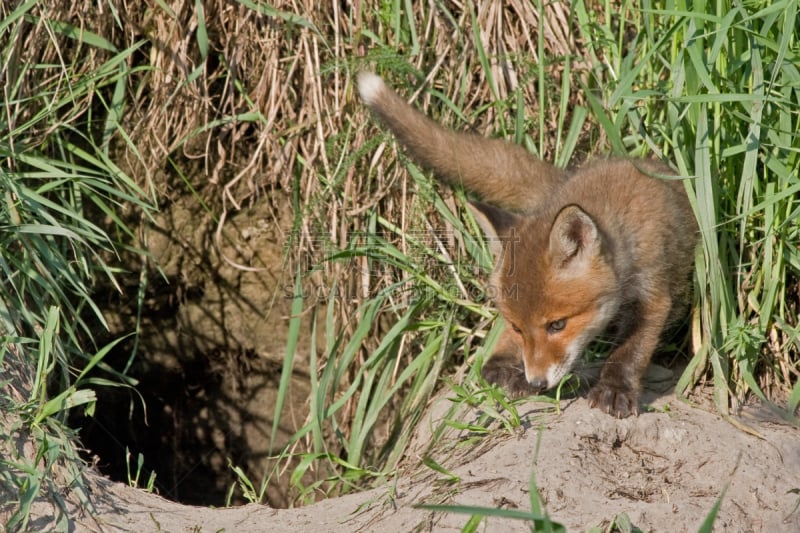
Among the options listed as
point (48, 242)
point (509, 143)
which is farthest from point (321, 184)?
point (48, 242)

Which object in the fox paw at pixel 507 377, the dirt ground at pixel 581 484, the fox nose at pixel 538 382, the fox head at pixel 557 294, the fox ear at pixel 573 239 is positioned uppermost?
the fox ear at pixel 573 239

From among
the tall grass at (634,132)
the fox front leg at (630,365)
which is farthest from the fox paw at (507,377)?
the fox front leg at (630,365)

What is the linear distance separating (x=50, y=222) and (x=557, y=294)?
218 centimetres

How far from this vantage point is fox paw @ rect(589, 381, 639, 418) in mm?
3307

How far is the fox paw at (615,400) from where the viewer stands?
3.31 meters

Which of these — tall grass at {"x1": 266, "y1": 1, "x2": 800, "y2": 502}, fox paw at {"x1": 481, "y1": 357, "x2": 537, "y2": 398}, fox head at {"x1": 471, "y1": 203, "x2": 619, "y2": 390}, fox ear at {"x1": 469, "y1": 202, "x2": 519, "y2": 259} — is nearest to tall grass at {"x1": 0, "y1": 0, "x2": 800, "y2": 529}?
tall grass at {"x1": 266, "y1": 1, "x2": 800, "y2": 502}

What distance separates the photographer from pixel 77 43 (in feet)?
14.2

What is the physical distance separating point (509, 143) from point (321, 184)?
983 millimetres

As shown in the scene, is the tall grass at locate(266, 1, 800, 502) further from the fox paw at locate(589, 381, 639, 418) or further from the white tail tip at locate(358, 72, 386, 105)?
the fox paw at locate(589, 381, 639, 418)

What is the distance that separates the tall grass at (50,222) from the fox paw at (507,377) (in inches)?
61.3

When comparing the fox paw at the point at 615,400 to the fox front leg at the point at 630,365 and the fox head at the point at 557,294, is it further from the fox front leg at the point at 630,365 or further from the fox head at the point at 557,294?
the fox head at the point at 557,294

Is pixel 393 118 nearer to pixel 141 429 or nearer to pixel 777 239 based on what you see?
pixel 777 239

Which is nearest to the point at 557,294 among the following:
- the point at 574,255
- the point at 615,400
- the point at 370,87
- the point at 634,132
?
the point at 574,255

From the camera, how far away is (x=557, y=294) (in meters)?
3.36
